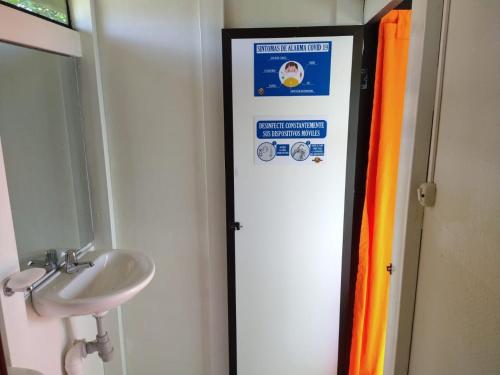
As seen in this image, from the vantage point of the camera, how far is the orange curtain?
4.68 feet

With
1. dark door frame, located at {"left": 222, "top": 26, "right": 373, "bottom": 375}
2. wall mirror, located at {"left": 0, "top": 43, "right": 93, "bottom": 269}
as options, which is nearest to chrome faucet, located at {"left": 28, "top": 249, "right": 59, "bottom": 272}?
wall mirror, located at {"left": 0, "top": 43, "right": 93, "bottom": 269}

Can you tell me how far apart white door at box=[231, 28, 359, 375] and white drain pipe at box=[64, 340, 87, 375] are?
2.57ft

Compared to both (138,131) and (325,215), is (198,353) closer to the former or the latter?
(325,215)

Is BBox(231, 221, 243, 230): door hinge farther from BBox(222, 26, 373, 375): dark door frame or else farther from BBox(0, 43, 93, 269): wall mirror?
BBox(0, 43, 93, 269): wall mirror

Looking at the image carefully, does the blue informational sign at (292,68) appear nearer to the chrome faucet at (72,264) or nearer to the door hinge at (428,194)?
the door hinge at (428,194)

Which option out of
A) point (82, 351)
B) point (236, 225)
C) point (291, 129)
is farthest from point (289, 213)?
point (82, 351)

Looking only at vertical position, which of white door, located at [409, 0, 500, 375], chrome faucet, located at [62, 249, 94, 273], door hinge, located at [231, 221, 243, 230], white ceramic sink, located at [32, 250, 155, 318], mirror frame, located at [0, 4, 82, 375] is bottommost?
white ceramic sink, located at [32, 250, 155, 318]

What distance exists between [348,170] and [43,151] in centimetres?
145

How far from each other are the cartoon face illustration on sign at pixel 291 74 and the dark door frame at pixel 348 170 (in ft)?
0.43

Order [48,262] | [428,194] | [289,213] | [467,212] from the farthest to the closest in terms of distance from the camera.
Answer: [289,213] → [48,262] → [428,194] → [467,212]

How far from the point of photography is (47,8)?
1350 mm

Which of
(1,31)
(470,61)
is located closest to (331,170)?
(470,61)

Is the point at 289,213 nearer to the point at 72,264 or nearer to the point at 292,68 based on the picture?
the point at 292,68

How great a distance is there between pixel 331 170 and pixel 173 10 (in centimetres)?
112
